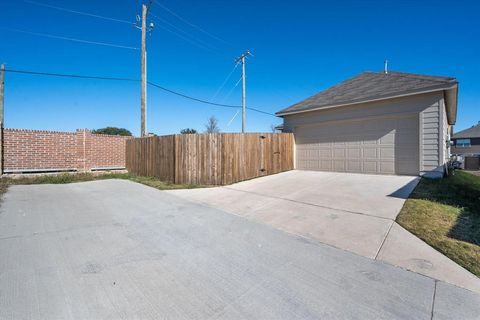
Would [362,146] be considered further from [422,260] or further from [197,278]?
[197,278]

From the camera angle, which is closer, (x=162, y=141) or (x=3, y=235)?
(x=3, y=235)

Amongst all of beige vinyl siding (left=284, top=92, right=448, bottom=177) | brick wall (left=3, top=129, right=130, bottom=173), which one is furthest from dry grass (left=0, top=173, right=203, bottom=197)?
beige vinyl siding (left=284, top=92, right=448, bottom=177)

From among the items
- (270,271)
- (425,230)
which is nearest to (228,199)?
(270,271)

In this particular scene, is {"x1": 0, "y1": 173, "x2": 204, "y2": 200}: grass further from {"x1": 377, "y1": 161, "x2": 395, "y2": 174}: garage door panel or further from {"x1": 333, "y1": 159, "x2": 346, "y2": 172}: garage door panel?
{"x1": 377, "y1": 161, "x2": 395, "y2": 174}: garage door panel

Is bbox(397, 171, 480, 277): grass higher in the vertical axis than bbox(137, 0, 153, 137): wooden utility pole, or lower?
lower

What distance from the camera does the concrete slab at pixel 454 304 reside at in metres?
1.98

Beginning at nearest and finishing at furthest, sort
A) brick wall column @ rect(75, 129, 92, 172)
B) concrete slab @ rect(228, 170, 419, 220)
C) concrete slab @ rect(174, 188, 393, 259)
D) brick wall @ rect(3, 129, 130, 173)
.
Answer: concrete slab @ rect(174, 188, 393, 259), concrete slab @ rect(228, 170, 419, 220), brick wall @ rect(3, 129, 130, 173), brick wall column @ rect(75, 129, 92, 172)

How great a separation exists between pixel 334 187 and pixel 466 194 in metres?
3.25

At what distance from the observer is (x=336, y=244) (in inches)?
134

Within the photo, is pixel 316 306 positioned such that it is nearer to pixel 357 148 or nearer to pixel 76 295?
pixel 76 295

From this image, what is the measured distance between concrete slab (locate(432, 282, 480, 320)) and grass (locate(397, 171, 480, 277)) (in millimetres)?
592

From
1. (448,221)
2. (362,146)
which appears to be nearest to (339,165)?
(362,146)

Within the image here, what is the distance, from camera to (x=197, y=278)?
255 centimetres

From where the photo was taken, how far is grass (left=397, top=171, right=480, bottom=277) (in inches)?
121
